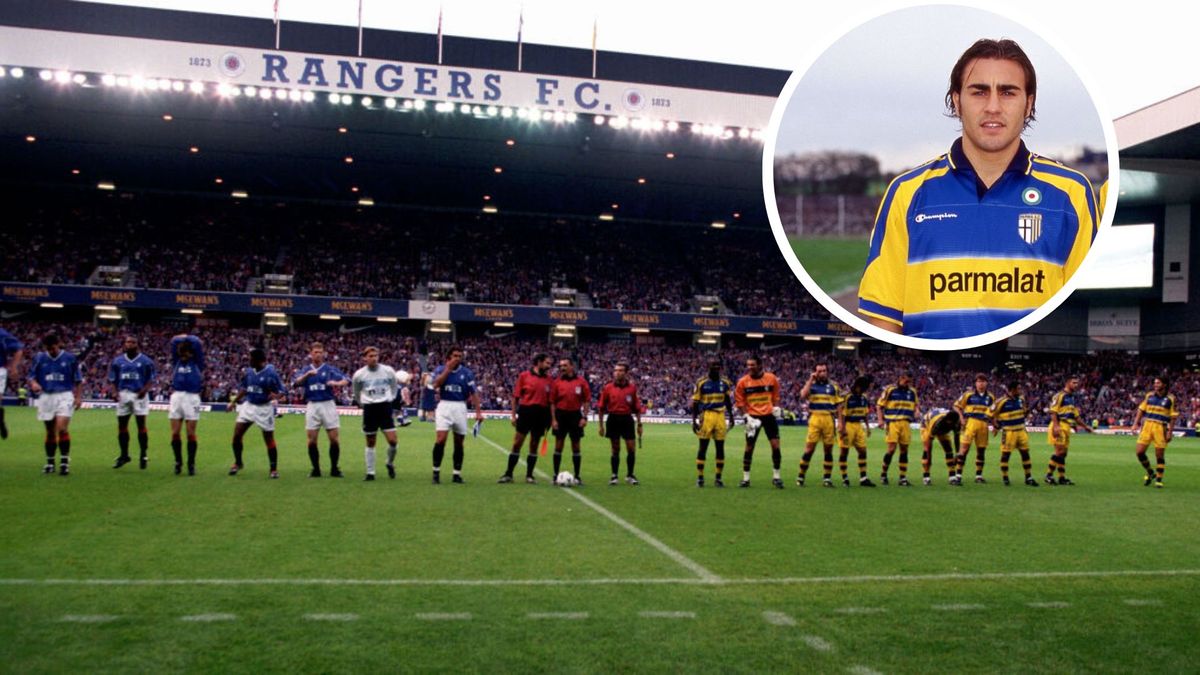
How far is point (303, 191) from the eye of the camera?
5106 centimetres

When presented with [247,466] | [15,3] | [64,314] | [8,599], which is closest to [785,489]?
[247,466]

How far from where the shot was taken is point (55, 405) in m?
14.0

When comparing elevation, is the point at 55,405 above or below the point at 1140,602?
above

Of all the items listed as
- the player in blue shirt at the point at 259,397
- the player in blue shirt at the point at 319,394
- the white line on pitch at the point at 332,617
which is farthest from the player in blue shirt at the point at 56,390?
the white line on pitch at the point at 332,617

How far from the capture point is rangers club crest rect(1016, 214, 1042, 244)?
2213 mm

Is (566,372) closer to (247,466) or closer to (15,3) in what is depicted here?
(247,466)

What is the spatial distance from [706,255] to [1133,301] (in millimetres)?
23077

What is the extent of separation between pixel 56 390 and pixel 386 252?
3824 cm

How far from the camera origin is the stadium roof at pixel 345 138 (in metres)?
36.6

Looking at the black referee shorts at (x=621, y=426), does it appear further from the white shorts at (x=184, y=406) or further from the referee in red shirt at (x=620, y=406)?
the white shorts at (x=184, y=406)

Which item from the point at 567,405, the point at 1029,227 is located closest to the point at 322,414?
the point at 567,405

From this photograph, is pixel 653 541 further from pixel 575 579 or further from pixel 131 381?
pixel 131 381

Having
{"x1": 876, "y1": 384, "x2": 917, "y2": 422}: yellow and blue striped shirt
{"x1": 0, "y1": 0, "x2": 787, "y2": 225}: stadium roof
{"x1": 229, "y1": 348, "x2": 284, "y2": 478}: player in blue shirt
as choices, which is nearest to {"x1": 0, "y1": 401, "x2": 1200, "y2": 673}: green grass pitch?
{"x1": 229, "y1": 348, "x2": 284, "y2": 478}: player in blue shirt

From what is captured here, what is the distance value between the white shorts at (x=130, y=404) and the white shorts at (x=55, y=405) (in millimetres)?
766
